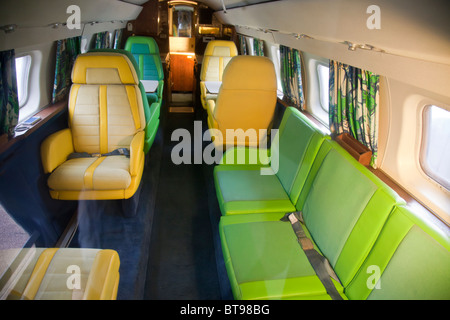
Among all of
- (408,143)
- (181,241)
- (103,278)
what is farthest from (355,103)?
(103,278)

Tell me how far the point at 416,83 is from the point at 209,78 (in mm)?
5160

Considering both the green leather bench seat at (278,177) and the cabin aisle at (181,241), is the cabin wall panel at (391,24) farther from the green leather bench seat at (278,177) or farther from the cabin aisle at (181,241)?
the cabin aisle at (181,241)

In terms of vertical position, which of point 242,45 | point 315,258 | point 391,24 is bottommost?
point 315,258

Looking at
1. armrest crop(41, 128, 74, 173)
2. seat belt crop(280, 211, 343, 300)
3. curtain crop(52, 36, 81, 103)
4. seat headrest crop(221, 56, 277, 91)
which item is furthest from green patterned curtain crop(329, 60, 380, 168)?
curtain crop(52, 36, 81, 103)

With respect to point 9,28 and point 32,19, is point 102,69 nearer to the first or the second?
point 32,19

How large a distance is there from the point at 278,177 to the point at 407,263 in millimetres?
1717

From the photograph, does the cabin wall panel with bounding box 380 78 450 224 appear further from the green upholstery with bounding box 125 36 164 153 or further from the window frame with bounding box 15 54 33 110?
the green upholstery with bounding box 125 36 164 153

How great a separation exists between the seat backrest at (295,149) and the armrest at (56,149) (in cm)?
234

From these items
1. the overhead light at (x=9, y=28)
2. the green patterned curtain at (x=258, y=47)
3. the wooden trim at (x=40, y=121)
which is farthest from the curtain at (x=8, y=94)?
the green patterned curtain at (x=258, y=47)

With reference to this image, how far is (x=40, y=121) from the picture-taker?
2.70 m

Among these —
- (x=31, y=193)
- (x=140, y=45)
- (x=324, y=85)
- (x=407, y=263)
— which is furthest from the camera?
(x=140, y=45)

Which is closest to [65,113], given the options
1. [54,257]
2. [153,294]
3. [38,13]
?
[38,13]

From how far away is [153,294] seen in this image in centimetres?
241

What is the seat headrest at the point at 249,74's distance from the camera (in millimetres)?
3324
